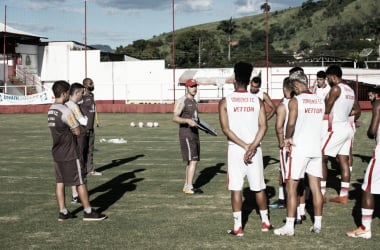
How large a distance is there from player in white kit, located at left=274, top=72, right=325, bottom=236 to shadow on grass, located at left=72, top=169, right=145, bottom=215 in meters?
3.17

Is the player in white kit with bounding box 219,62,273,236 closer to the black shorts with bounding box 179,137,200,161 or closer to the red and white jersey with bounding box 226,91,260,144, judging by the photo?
the red and white jersey with bounding box 226,91,260,144

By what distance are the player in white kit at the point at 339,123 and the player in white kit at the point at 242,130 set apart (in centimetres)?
218

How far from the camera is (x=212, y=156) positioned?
1494cm

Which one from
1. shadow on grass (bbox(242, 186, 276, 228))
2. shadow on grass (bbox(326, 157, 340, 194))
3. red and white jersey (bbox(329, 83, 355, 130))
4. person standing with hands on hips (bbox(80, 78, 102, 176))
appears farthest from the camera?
person standing with hands on hips (bbox(80, 78, 102, 176))

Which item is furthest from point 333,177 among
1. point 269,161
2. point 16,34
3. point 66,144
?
point 16,34

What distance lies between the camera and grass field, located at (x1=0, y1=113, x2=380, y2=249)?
6.96 meters

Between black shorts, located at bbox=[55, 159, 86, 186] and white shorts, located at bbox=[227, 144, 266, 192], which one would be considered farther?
black shorts, located at bbox=[55, 159, 86, 186]

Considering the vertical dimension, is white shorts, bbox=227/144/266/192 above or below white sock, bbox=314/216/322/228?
above

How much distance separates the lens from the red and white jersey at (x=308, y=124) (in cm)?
693

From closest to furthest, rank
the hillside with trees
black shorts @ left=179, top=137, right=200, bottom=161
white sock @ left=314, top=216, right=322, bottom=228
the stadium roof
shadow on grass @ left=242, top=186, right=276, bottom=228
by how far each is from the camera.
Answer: white sock @ left=314, top=216, right=322, bottom=228, shadow on grass @ left=242, top=186, right=276, bottom=228, black shorts @ left=179, top=137, right=200, bottom=161, the stadium roof, the hillside with trees

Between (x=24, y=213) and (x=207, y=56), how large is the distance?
95.8m

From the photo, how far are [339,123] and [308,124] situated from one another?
215 centimetres

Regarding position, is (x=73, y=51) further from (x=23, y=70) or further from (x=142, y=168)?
(x=142, y=168)

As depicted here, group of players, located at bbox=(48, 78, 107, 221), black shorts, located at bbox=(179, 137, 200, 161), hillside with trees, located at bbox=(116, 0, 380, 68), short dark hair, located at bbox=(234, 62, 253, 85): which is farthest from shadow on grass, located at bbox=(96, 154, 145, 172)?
hillside with trees, located at bbox=(116, 0, 380, 68)
